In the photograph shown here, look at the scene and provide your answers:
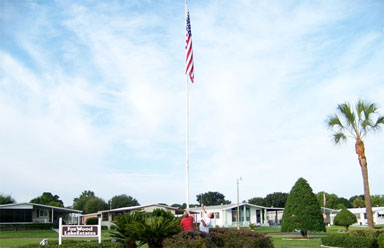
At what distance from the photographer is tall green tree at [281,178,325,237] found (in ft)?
94.0

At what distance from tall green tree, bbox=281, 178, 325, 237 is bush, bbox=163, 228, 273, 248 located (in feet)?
48.8

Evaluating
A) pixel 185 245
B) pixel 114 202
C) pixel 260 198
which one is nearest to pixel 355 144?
pixel 185 245

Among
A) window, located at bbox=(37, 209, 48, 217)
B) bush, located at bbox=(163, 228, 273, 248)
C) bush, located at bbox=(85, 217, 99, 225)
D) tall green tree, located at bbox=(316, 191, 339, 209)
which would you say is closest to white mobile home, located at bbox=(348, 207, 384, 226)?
tall green tree, located at bbox=(316, 191, 339, 209)

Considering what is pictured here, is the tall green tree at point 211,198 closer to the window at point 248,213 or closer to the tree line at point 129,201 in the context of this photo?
the tree line at point 129,201

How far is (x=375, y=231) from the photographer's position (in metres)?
18.8

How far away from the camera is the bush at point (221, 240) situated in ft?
41.2

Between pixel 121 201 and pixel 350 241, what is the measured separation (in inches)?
3042

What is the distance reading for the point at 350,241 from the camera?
750 inches

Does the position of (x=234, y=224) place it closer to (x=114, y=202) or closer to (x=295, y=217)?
(x=295, y=217)

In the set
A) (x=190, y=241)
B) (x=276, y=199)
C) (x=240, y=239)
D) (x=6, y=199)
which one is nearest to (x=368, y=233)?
(x=240, y=239)

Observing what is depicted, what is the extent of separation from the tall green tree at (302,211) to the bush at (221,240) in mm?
14867

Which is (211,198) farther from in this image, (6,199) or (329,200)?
(6,199)

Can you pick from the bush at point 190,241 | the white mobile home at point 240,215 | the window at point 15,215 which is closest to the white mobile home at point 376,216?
the white mobile home at point 240,215

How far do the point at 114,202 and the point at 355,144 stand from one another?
7399 centimetres
